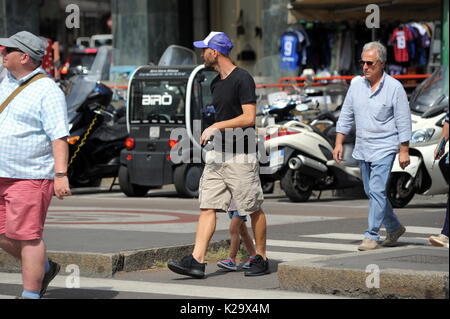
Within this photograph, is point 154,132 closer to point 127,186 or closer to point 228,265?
point 127,186

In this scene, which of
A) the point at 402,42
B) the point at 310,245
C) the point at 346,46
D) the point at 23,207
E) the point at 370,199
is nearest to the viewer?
the point at 23,207

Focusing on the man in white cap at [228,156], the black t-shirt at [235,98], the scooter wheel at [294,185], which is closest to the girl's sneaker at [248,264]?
the man in white cap at [228,156]

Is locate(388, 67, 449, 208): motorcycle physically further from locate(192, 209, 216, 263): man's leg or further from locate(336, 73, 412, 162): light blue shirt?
locate(192, 209, 216, 263): man's leg

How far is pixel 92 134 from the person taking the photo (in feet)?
63.5

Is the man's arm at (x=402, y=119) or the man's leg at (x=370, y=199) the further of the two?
the man's leg at (x=370, y=199)

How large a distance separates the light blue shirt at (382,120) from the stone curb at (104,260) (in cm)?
199

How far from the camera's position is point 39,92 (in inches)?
292

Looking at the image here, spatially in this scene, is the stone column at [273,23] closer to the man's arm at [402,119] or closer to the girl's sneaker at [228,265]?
the man's arm at [402,119]

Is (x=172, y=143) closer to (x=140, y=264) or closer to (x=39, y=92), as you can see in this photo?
(x=140, y=264)

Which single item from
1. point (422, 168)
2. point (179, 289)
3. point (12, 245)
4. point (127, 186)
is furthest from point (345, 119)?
point (127, 186)

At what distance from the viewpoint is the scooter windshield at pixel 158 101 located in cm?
1791

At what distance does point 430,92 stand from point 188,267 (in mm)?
9227

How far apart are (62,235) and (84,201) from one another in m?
6.63
